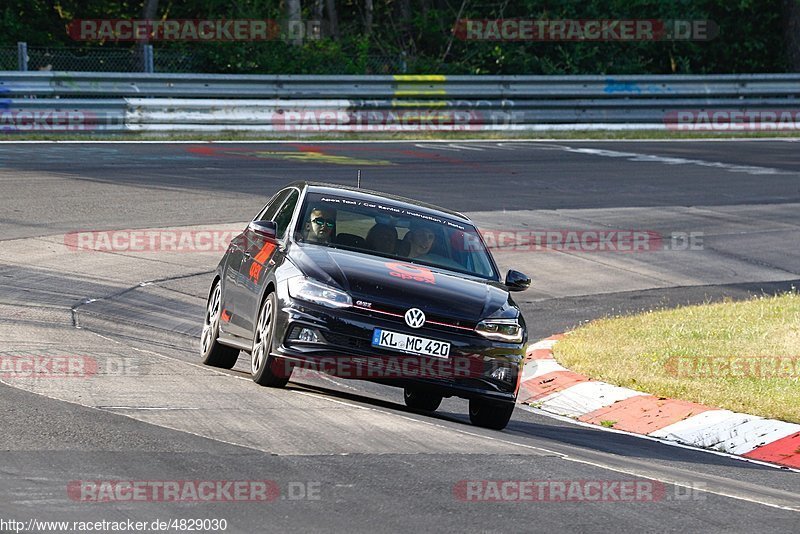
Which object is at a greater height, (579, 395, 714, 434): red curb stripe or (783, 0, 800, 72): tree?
(783, 0, 800, 72): tree

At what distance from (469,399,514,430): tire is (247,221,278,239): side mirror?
193 centimetres

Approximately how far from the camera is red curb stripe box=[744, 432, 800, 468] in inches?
345

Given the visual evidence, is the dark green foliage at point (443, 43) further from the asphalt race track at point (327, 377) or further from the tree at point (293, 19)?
the asphalt race track at point (327, 377)

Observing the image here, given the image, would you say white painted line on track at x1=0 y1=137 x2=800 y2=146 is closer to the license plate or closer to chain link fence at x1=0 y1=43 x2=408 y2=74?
chain link fence at x1=0 y1=43 x2=408 y2=74

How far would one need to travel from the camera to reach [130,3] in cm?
3278

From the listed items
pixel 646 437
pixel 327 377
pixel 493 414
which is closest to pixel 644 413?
pixel 646 437

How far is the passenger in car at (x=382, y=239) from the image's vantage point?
9.75 meters

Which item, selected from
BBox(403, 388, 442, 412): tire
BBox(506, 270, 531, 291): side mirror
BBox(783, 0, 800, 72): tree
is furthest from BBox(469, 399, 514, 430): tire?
BBox(783, 0, 800, 72): tree

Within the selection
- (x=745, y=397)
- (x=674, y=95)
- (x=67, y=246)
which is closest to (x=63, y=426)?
(x=745, y=397)

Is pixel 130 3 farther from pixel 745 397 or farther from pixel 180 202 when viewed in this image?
pixel 745 397

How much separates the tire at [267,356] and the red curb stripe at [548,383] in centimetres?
284

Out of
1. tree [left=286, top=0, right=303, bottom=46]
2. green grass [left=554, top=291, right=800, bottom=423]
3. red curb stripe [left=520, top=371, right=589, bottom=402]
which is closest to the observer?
green grass [left=554, top=291, right=800, bottom=423]

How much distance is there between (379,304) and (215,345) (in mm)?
2226

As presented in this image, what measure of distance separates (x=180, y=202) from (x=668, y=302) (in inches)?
267
